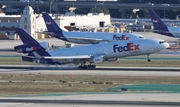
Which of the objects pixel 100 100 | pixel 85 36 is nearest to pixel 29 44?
pixel 100 100

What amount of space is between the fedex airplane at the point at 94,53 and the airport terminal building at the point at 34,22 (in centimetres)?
5413

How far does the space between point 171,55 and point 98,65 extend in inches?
857

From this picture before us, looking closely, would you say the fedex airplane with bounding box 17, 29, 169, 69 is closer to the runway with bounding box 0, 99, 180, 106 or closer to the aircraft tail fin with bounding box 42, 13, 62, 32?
the runway with bounding box 0, 99, 180, 106

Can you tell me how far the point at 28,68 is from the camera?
230 feet

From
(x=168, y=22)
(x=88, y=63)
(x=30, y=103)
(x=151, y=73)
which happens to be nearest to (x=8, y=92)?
(x=30, y=103)

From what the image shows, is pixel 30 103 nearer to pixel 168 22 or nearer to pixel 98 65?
pixel 98 65

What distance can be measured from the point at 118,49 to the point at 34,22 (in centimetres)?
5862

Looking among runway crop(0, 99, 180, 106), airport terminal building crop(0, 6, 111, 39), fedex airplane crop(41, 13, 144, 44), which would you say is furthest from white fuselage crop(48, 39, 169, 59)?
airport terminal building crop(0, 6, 111, 39)

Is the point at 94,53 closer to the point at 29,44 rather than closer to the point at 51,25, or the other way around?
the point at 29,44

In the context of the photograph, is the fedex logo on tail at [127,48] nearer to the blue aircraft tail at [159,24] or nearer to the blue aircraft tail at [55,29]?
the blue aircraft tail at [55,29]

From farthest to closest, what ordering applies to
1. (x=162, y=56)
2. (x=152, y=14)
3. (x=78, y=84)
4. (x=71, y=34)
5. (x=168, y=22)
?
(x=168, y=22), (x=152, y=14), (x=71, y=34), (x=162, y=56), (x=78, y=84)

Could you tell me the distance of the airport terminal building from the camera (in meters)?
126

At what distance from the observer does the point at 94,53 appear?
7150cm

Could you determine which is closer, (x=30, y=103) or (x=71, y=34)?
(x=30, y=103)
